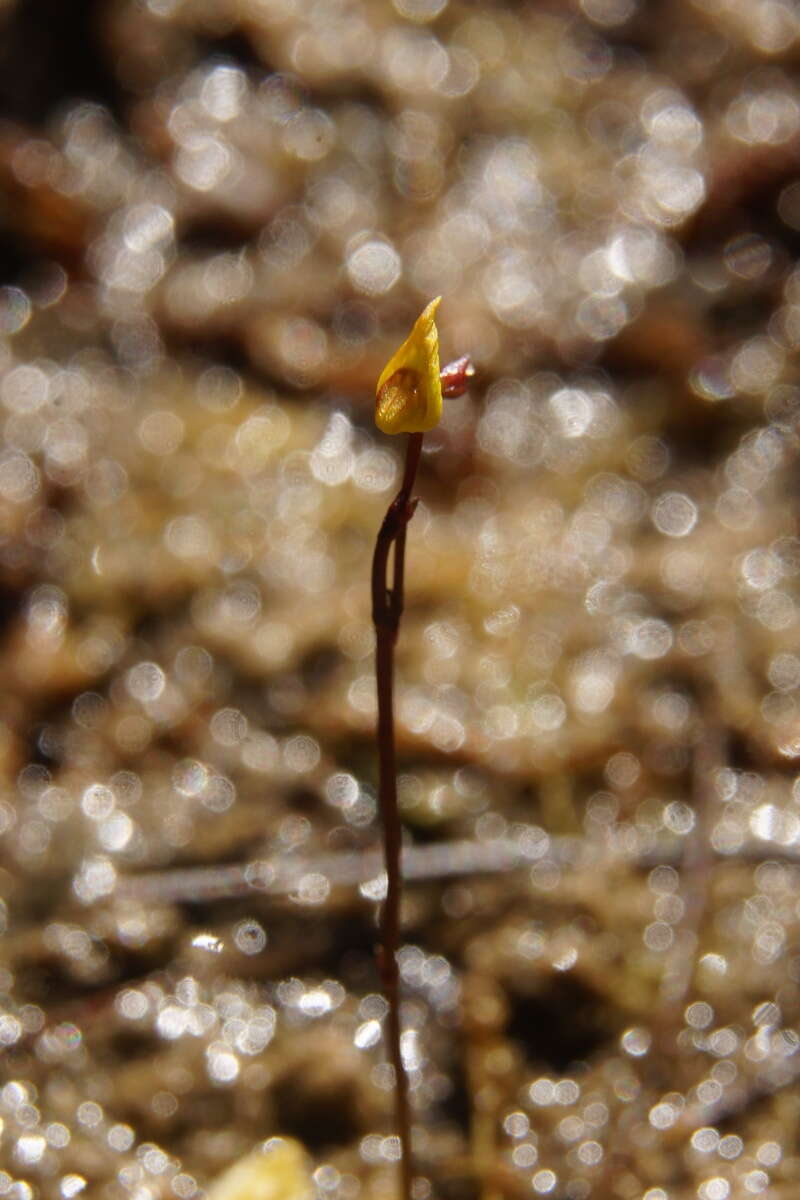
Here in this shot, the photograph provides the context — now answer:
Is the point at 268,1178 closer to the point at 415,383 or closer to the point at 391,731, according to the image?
the point at 391,731

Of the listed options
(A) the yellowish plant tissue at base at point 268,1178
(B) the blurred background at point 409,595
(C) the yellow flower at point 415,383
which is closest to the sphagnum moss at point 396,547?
(C) the yellow flower at point 415,383

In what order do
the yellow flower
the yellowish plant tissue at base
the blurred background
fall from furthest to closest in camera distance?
the blurred background → the yellowish plant tissue at base → the yellow flower

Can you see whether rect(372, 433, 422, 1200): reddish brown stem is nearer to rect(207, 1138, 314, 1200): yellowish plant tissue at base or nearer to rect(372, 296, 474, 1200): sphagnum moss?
rect(372, 296, 474, 1200): sphagnum moss

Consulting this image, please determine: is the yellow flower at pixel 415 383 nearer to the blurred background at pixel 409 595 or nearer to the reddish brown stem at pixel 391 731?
the reddish brown stem at pixel 391 731

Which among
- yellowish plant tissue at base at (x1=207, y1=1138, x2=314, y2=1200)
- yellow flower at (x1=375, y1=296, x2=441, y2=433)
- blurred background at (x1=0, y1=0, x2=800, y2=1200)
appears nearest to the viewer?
yellow flower at (x1=375, y1=296, x2=441, y2=433)

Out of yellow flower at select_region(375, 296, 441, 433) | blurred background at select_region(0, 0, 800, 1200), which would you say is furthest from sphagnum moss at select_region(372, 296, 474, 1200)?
blurred background at select_region(0, 0, 800, 1200)

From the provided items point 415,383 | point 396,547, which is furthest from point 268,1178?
point 415,383
